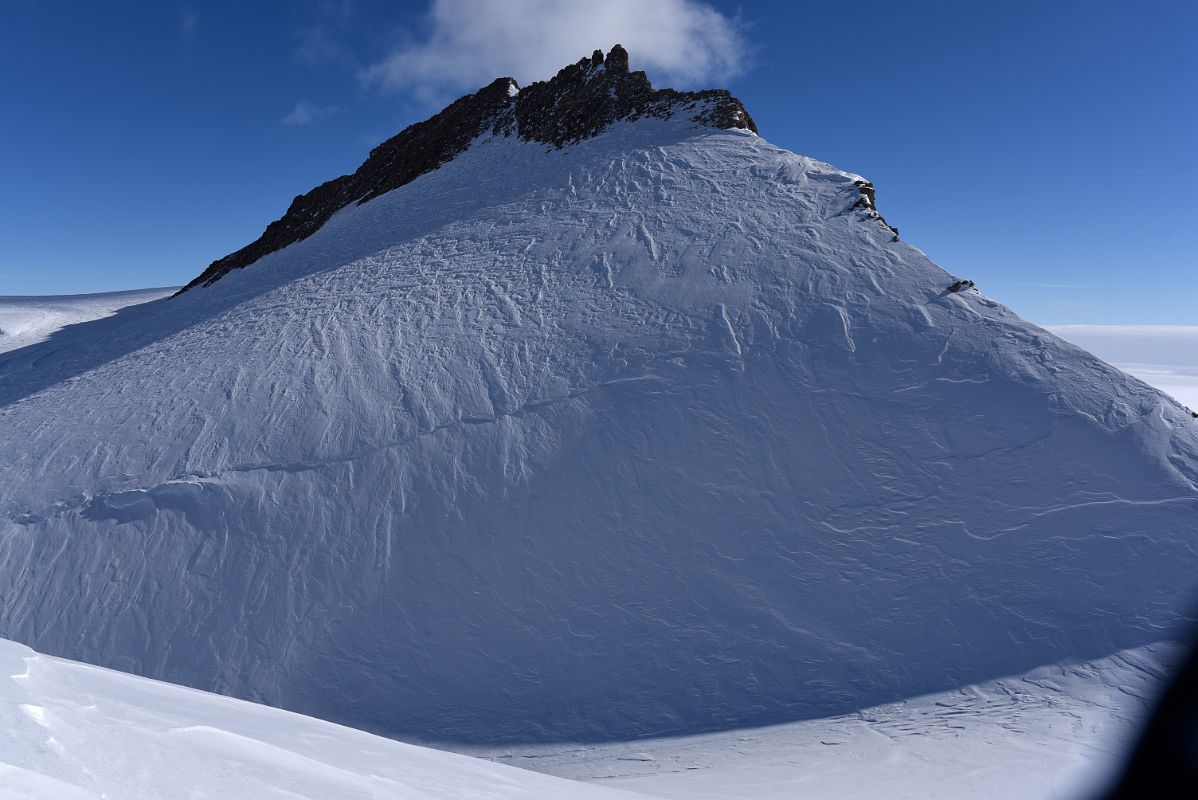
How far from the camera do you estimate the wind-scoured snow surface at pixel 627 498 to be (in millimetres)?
6895

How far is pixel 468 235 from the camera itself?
1576 cm

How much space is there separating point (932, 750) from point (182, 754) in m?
5.74

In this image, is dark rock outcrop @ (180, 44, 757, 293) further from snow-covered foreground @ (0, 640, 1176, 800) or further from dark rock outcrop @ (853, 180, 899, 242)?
snow-covered foreground @ (0, 640, 1176, 800)

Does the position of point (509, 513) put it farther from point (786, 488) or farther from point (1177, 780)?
point (1177, 780)

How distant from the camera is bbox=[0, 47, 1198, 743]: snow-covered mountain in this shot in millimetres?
6910

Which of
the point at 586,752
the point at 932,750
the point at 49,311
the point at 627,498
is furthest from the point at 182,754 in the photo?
the point at 49,311

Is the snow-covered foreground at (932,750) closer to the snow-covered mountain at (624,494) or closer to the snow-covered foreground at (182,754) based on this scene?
the snow-covered mountain at (624,494)

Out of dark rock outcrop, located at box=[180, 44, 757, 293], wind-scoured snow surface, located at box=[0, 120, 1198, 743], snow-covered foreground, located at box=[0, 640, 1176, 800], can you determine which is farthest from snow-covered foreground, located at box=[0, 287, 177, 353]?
snow-covered foreground, located at box=[0, 640, 1176, 800]

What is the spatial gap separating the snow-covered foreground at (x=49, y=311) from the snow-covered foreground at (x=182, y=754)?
78.9 ft

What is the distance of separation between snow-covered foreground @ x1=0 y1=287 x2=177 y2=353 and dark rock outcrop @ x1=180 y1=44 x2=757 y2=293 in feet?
19.9

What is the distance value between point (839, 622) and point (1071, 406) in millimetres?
4727

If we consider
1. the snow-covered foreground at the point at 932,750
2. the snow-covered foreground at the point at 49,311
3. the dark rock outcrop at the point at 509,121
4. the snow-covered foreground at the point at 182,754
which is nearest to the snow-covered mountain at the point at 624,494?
the snow-covered foreground at the point at 932,750

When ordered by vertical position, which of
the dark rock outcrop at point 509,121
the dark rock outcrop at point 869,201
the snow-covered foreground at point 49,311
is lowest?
the snow-covered foreground at point 49,311

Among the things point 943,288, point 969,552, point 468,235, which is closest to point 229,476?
point 468,235
